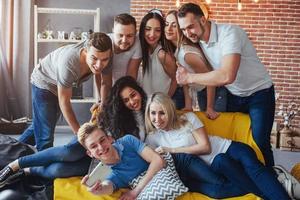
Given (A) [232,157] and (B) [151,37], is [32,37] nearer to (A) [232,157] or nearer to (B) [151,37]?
(B) [151,37]

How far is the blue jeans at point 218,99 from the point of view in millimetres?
3100

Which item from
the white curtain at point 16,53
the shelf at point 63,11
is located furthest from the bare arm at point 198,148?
the white curtain at point 16,53

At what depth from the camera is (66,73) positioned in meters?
2.79

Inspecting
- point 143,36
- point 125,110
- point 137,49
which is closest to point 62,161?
point 125,110

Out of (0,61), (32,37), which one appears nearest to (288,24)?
(32,37)

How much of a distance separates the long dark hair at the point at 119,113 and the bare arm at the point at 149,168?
36 centimetres

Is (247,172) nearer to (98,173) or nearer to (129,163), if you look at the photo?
(129,163)

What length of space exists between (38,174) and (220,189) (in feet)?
3.84

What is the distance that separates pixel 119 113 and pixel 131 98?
126 millimetres

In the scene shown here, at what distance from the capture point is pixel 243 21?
634 centimetres

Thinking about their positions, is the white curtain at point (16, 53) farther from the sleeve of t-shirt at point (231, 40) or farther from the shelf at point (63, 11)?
the sleeve of t-shirt at point (231, 40)

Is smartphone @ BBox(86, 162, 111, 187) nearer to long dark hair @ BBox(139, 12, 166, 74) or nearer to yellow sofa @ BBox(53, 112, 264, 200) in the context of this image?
yellow sofa @ BBox(53, 112, 264, 200)

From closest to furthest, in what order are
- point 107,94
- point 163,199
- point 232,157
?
point 163,199 → point 232,157 → point 107,94


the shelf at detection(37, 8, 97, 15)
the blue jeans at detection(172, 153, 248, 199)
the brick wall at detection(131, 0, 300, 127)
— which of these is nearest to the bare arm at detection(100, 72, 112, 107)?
the blue jeans at detection(172, 153, 248, 199)
